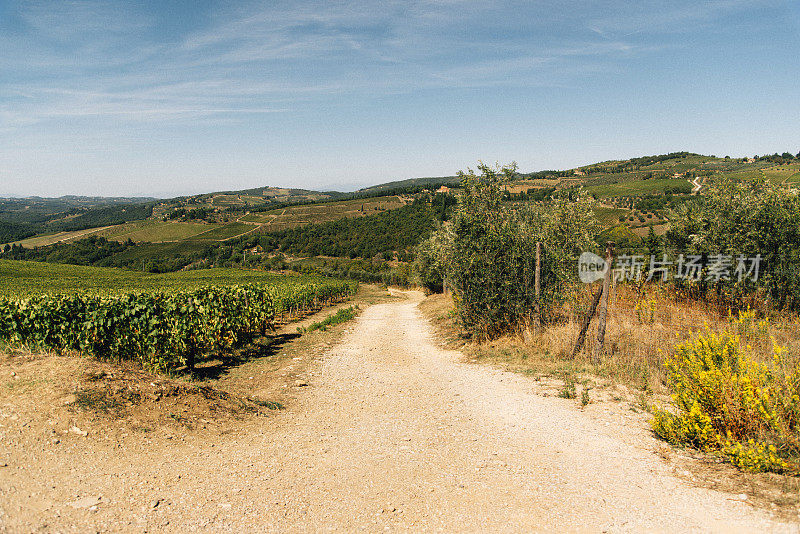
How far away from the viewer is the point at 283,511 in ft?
13.4

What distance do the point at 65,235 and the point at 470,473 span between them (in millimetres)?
187695

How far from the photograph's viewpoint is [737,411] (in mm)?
4992

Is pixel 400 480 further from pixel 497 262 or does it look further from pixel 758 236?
pixel 758 236

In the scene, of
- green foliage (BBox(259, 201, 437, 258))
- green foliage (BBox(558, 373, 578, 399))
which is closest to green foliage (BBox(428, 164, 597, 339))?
green foliage (BBox(558, 373, 578, 399))

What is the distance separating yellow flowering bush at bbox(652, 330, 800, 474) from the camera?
437 cm

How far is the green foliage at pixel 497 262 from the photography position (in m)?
11.9

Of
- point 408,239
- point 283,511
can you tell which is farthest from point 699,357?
point 408,239
